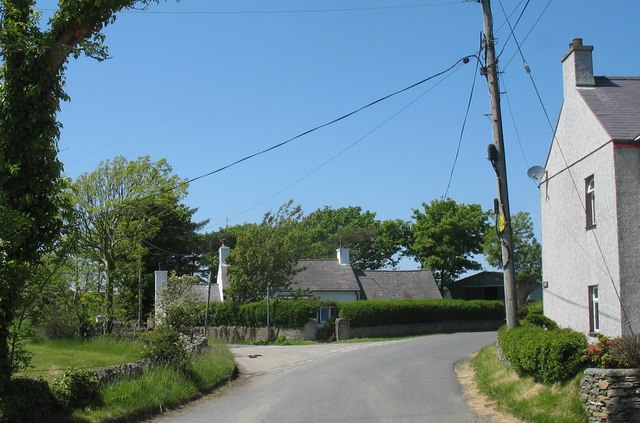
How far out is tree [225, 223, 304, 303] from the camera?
44281 mm

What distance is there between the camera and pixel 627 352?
11.5m

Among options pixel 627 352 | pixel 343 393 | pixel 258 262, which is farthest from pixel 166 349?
pixel 258 262

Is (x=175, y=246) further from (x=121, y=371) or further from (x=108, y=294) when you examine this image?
(x=121, y=371)

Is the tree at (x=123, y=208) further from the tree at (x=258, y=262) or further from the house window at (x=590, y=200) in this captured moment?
the house window at (x=590, y=200)

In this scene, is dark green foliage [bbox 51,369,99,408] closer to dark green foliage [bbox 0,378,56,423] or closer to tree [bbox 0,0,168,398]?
dark green foliage [bbox 0,378,56,423]

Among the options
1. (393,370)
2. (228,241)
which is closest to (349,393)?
(393,370)

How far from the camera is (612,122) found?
59.5 ft

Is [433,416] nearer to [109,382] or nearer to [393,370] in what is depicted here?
[109,382]

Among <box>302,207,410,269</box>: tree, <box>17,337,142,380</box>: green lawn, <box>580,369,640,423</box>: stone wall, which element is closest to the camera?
<box>580,369,640,423</box>: stone wall

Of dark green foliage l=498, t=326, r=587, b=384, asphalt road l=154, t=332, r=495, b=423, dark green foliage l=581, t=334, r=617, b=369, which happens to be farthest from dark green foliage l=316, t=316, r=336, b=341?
dark green foliage l=581, t=334, r=617, b=369

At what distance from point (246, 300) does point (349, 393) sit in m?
29.9

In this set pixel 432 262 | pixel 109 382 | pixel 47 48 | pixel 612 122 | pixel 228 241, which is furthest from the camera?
pixel 228 241

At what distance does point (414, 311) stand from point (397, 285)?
7899mm

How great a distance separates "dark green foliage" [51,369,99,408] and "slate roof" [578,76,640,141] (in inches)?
514
